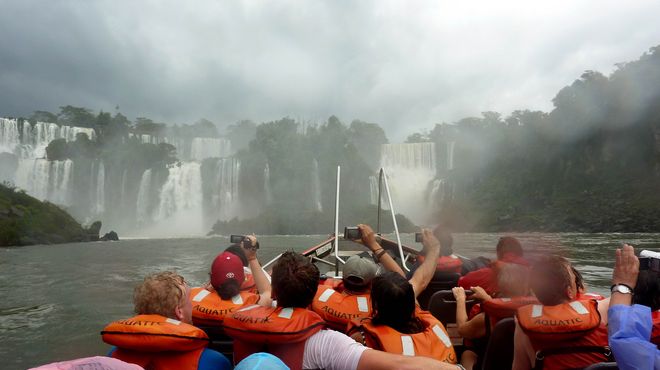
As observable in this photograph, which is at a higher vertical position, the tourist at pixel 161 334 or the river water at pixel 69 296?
the tourist at pixel 161 334

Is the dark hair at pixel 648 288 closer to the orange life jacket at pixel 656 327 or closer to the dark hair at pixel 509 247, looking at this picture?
the orange life jacket at pixel 656 327

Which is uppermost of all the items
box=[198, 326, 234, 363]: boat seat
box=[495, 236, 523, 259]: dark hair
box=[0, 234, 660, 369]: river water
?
box=[495, 236, 523, 259]: dark hair

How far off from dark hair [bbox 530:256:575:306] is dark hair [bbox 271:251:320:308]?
53.6 inches

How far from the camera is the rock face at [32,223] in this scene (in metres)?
30.5

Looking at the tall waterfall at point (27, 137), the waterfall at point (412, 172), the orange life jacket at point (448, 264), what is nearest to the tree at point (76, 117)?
the tall waterfall at point (27, 137)

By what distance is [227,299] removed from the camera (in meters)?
3.49

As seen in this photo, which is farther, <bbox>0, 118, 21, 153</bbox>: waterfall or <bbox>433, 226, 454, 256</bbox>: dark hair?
<bbox>0, 118, 21, 153</bbox>: waterfall

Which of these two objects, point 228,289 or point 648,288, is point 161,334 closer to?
point 228,289

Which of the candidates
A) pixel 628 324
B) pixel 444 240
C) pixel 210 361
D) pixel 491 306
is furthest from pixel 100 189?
pixel 628 324

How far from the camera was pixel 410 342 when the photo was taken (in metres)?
2.13

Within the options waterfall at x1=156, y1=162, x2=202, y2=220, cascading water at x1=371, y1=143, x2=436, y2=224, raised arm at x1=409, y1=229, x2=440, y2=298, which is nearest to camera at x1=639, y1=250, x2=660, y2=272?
raised arm at x1=409, y1=229, x2=440, y2=298

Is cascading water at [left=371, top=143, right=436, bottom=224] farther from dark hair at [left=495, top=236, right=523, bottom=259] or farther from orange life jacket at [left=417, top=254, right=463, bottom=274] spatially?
dark hair at [left=495, top=236, right=523, bottom=259]

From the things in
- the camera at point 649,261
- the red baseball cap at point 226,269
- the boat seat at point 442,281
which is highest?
the camera at point 649,261

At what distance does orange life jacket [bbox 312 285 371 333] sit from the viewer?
2.96 meters
